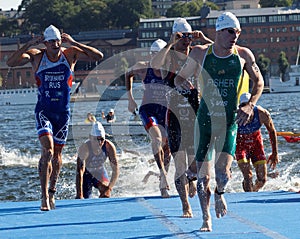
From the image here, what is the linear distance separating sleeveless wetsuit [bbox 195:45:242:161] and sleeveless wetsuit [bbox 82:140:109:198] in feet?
18.5

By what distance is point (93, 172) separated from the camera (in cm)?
1348

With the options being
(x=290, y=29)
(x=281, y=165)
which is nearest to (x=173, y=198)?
(x=281, y=165)

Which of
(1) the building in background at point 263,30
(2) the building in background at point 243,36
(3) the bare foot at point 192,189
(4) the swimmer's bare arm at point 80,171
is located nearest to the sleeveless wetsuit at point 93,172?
(4) the swimmer's bare arm at point 80,171

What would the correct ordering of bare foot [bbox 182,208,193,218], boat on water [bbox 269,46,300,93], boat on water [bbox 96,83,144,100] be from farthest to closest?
boat on water [bbox 269,46,300,93], boat on water [bbox 96,83,144,100], bare foot [bbox 182,208,193,218]

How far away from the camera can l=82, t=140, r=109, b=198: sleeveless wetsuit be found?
13352 mm

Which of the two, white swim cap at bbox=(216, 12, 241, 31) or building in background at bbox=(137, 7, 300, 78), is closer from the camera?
white swim cap at bbox=(216, 12, 241, 31)

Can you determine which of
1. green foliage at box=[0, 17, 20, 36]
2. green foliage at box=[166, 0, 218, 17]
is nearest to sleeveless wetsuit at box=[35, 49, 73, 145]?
green foliage at box=[166, 0, 218, 17]

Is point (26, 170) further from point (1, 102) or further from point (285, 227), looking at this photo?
point (1, 102)

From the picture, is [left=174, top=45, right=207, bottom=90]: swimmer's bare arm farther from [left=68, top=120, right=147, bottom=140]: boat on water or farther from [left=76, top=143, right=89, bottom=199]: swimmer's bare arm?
[left=68, top=120, right=147, bottom=140]: boat on water

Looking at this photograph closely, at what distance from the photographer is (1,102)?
12100 cm

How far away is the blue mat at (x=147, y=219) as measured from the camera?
757 cm

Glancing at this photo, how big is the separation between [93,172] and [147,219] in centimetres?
496

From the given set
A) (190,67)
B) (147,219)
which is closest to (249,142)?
(147,219)

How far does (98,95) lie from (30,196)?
10090 centimetres
